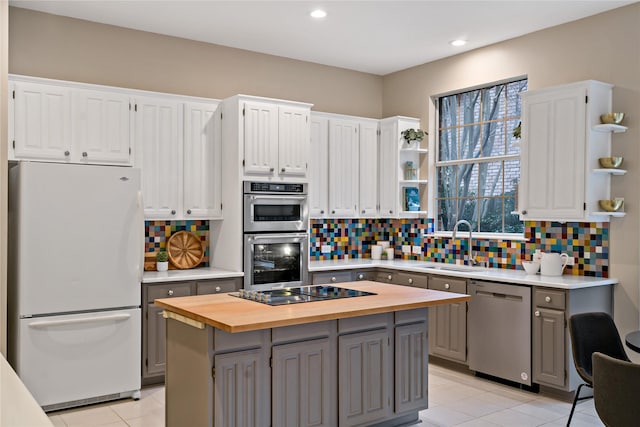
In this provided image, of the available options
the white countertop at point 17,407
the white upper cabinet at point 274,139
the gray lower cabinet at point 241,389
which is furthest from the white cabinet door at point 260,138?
the white countertop at point 17,407

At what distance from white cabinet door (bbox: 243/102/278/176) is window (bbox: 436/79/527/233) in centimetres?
188

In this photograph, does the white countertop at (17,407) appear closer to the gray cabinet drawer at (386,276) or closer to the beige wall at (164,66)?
the beige wall at (164,66)

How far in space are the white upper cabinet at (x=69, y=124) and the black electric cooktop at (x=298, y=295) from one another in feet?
5.91

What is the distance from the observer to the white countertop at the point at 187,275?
4.67 m

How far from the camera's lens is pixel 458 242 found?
19.0 feet

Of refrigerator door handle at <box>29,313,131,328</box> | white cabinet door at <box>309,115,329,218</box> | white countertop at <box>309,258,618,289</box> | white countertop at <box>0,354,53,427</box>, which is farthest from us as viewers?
white cabinet door at <box>309,115,329,218</box>

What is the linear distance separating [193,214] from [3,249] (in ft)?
5.19

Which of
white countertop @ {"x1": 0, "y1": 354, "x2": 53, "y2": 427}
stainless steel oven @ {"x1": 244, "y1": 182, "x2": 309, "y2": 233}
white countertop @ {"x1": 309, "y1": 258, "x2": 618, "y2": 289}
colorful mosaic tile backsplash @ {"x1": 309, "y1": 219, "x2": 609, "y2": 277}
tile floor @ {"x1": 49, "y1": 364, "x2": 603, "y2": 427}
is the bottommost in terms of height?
tile floor @ {"x1": 49, "y1": 364, "x2": 603, "y2": 427}

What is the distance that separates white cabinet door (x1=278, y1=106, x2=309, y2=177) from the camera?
5.33 m

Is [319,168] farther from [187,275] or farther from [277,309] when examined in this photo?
[277,309]

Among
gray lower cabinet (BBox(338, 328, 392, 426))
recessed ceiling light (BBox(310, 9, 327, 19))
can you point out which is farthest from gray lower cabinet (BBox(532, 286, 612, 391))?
recessed ceiling light (BBox(310, 9, 327, 19))

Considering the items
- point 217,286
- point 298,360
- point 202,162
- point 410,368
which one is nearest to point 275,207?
point 202,162

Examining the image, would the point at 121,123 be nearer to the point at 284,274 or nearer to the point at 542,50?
the point at 284,274

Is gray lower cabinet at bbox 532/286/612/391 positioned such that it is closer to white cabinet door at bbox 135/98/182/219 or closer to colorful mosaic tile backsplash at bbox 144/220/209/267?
colorful mosaic tile backsplash at bbox 144/220/209/267
